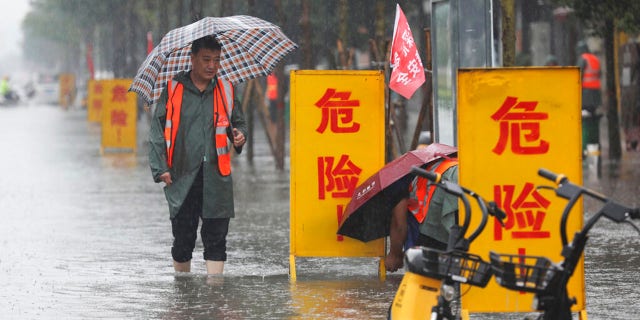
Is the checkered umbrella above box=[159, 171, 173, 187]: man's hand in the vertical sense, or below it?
above

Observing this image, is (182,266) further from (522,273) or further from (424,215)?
(522,273)

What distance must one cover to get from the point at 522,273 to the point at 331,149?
4.18 m

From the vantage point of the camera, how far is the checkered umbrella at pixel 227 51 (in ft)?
29.7

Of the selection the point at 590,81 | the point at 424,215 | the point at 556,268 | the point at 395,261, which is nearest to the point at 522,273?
the point at 556,268

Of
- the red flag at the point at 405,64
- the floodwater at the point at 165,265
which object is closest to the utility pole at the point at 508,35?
the floodwater at the point at 165,265

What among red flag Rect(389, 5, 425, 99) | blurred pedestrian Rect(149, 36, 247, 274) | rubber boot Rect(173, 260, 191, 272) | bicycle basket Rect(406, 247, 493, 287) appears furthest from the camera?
red flag Rect(389, 5, 425, 99)

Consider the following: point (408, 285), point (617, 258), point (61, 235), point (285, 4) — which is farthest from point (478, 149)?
point (285, 4)

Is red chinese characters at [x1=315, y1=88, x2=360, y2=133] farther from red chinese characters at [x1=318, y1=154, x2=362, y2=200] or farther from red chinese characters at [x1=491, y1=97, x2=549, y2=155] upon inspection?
red chinese characters at [x1=491, y1=97, x2=549, y2=155]

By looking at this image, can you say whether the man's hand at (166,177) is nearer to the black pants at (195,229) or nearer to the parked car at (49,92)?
the black pants at (195,229)

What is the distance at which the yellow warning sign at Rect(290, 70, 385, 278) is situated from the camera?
9.26 m

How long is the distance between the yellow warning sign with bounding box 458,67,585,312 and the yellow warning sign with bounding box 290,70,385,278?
2262mm

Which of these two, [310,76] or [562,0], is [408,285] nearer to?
[310,76]

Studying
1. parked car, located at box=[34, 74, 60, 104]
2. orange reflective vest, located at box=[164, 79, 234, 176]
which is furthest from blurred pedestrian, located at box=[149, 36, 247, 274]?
parked car, located at box=[34, 74, 60, 104]

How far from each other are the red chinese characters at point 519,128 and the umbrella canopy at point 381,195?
105 centimetres
